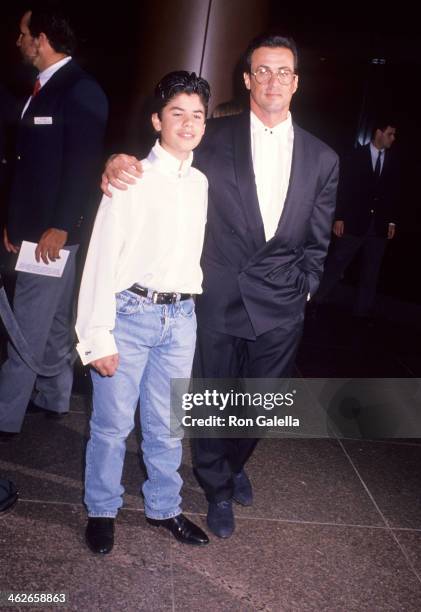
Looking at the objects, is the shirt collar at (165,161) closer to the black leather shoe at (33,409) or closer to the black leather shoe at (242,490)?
the black leather shoe at (242,490)

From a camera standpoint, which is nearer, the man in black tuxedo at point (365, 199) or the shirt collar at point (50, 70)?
the shirt collar at point (50, 70)

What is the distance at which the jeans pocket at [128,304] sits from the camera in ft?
7.79

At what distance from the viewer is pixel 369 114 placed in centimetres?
920

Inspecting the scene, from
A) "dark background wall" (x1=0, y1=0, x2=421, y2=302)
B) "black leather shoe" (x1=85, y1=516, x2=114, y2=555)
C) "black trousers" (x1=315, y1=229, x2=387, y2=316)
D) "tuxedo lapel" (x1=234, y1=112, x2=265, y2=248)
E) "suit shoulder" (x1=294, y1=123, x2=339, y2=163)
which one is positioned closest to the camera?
"black leather shoe" (x1=85, y1=516, x2=114, y2=555)

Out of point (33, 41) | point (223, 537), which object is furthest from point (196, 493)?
point (33, 41)

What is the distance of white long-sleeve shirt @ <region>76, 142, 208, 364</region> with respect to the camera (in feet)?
7.43

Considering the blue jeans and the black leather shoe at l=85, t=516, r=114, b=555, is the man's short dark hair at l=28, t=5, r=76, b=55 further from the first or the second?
the black leather shoe at l=85, t=516, r=114, b=555

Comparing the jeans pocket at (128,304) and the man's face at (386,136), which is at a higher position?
the man's face at (386,136)

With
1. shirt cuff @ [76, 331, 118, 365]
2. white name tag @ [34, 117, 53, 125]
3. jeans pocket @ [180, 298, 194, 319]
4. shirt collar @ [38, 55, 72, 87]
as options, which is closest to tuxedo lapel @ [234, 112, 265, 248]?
jeans pocket @ [180, 298, 194, 319]

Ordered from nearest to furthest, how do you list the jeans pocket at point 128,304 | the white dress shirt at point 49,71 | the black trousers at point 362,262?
the jeans pocket at point 128,304 < the white dress shirt at point 49,71 < the black trousers at point 362,262

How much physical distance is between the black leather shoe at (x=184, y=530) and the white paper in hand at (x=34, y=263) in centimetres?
128

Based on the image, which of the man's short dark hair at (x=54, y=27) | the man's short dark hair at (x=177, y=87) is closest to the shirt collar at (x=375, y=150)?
the man's short dark hair at (x=54, y=27)

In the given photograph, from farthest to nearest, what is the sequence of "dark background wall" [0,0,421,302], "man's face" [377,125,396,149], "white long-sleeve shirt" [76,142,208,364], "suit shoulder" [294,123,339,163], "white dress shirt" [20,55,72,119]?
"dark background wall" [0,0,421,302]
"man's face" [377,125,396,149]
"white dress shirt" [20,55,72,119]
"suit shoulder" [294,123,339,163]
"white long-sleeve shirt" [76,142,208,364]

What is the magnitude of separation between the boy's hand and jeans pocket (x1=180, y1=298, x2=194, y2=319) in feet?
1.06
